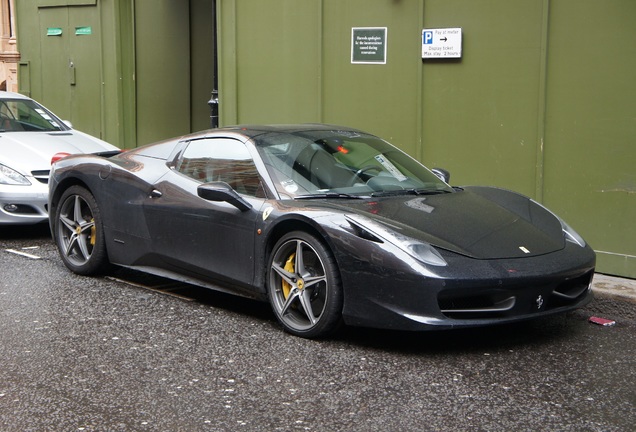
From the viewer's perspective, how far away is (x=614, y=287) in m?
8.05

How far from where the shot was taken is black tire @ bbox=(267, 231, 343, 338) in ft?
19.7

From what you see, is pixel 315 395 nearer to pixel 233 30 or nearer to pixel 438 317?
pixel 438 317

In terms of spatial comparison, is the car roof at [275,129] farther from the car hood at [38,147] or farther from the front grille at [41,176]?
the car hood at [38,147]

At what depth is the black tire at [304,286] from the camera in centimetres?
602

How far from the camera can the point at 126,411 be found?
4.86 metres

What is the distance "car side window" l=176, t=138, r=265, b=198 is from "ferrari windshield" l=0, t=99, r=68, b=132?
15.6 feet

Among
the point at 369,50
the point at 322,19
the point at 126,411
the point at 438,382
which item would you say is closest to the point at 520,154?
the point at 369,50

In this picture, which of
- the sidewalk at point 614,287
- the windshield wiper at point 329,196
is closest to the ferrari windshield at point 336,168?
the windshield wiper at point 329,196

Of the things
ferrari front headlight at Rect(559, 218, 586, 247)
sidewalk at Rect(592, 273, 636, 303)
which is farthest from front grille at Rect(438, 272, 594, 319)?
sidewalk at Rect(592, 273, 636, 303)

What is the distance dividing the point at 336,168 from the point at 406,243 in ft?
4.02

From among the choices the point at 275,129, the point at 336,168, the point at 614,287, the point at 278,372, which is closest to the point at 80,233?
the point at 275,129

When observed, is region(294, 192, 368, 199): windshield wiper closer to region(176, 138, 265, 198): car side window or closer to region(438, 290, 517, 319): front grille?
region(176, 138, 265, 198): car side window

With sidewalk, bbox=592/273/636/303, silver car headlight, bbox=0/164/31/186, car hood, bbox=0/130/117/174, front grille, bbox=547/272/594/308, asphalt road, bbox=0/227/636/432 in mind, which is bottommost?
sidewalk, bbox=592/273/636/303

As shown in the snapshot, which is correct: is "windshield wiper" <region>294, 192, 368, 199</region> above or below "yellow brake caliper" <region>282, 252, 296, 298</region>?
above
